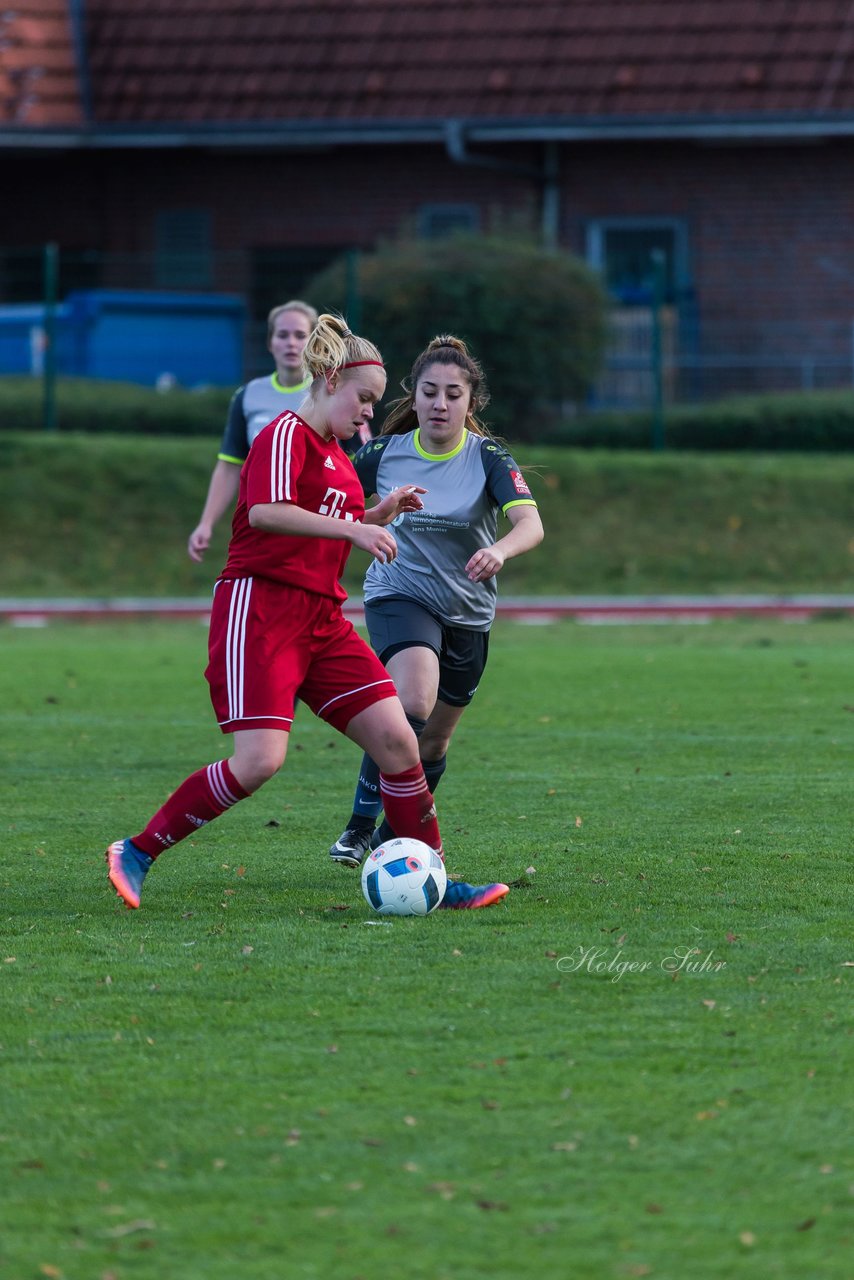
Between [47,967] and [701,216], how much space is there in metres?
21.7

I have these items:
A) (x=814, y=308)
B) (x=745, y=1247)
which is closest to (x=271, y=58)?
(x=814, y=308)

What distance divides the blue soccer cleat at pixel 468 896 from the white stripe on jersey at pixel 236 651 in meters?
0.86

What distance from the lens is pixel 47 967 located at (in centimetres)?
533

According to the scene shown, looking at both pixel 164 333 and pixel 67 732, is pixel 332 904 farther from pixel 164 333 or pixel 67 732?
pixel 164 333

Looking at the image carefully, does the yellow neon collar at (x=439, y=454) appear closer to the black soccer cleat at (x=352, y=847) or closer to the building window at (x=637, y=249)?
the black soccer cleat at (x=352, y=847)

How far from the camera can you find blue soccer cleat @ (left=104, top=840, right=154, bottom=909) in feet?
19.7

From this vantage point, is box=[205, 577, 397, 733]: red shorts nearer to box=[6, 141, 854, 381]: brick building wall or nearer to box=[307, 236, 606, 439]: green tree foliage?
box=[307, 236, 606, 439]: green tree foliage

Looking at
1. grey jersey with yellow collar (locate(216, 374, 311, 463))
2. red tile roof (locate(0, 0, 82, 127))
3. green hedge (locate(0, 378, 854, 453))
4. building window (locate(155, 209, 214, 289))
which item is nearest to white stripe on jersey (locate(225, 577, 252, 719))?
grey jersey with yellow collar (locate(216, 374, 311, 463))

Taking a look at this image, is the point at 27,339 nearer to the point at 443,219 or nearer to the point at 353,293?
the point at 353,293

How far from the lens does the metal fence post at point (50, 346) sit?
20953 mm

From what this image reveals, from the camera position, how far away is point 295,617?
19.4 ft

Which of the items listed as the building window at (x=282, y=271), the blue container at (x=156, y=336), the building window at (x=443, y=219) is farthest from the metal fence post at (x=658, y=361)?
the building window at (x=282, y=271)

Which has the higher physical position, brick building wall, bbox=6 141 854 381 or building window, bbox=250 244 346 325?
brick building wall, bbox=6 141 854 381
